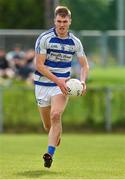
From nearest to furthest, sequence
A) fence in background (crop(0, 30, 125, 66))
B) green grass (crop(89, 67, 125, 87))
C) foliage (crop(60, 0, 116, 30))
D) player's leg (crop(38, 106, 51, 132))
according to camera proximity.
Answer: player's leg (crop(38, 106, 51, 132)) → green grass (crop(89, 67, 125, 87)) → fence in background (crop(0, 30, 125, 66)) → foliage (crop(60, 0, 116, 30))

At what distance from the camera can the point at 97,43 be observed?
30734 millimetres

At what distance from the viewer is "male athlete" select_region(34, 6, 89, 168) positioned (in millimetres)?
13922

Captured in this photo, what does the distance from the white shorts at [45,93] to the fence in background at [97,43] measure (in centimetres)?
1569

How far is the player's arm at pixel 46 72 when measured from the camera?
45.5 ft

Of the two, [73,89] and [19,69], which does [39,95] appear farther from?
[19,69]

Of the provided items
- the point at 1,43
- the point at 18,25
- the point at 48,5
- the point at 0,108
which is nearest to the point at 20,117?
the point at 0,108

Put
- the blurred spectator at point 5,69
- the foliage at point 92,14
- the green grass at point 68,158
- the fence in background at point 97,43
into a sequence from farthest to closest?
the foliage at point 92,14 < the fence in background at point 97,43 < the blurred spectator at point 5,69 < the green grass at point 68,158

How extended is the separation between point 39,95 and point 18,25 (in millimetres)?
42927

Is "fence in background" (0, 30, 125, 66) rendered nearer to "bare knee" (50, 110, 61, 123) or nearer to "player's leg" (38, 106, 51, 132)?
"player's leg" (38, 106, 51, 132)

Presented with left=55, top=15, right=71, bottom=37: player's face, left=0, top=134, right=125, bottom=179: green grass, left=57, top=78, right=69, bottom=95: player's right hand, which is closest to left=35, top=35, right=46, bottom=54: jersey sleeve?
left=55, top=15, right=71, bottom=37: player's face

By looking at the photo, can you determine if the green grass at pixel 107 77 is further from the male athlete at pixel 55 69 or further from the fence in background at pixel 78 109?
the male athlete at pixel 55 69

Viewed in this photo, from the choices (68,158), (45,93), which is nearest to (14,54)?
(68,158)

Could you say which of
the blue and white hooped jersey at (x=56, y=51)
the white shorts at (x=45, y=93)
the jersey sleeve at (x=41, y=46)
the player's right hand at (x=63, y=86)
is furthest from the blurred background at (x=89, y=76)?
the player's right hand at (x=63, y=86)

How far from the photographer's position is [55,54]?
1415 cm
